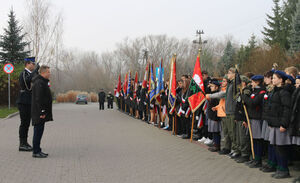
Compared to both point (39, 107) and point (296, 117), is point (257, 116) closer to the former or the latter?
point (296, 117)

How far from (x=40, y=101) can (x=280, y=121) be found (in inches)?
203

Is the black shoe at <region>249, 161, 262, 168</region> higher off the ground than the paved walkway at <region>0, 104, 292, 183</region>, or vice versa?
the black shoe at <region>249, 161, 262, 168</region>

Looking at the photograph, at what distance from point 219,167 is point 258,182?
1.24 metres

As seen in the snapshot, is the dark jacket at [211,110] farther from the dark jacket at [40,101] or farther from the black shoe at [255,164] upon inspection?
the dark jacket at [40,101]

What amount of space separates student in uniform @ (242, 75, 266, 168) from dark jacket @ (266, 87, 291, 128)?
1.79 feet

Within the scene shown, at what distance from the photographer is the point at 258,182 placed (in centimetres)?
595

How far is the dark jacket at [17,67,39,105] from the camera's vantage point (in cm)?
870

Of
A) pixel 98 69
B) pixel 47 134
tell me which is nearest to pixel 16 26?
pixel 47 134

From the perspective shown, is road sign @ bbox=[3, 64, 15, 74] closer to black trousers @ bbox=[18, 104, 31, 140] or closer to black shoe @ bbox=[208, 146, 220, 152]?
black trousers @ bbox=[18, 104, 31, 140]

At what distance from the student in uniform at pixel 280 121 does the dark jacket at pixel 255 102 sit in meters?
0.55

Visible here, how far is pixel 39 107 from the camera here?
25.7ft

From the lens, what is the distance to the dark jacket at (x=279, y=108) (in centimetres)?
606

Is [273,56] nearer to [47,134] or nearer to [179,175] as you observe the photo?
[47,134]

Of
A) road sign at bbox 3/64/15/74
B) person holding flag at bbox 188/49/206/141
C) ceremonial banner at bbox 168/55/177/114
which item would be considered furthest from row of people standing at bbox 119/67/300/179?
road sign at bbox 3/64/15/74
